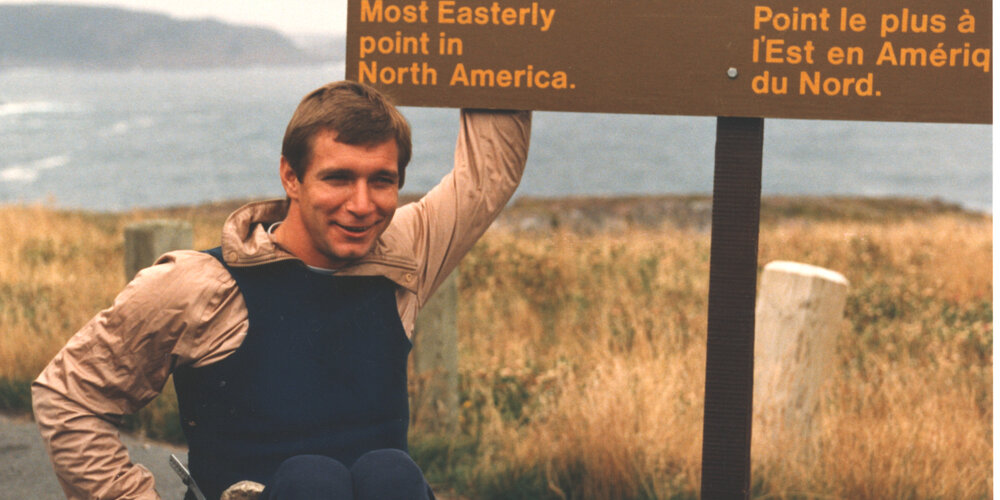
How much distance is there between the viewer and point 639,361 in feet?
18.0

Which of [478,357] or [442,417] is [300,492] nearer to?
[442,417]

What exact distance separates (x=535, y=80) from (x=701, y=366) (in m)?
2.77

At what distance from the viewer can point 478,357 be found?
21.2 ft

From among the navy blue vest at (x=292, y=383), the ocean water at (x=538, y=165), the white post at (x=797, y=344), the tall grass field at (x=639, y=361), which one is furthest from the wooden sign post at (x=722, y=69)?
the ocean water at (x=538, y=165)

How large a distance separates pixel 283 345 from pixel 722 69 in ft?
4.86

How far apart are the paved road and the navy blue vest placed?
2.03 m

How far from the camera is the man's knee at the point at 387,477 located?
2.29 meters

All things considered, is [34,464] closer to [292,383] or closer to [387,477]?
[292,383]

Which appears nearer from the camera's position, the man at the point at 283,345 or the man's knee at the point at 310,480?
the man's knee at the point at 310,480

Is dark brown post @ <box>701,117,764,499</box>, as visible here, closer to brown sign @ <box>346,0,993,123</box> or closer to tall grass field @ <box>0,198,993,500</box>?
brown sign @ <box>346,0,993,123</box>

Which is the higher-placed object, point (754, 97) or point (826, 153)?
point (826, 153)

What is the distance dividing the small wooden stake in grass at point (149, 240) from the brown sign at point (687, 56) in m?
3.00

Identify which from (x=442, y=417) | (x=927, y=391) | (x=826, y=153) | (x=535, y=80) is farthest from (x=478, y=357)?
(x=826, y=153)

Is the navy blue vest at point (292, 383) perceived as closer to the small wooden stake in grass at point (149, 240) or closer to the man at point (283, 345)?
the man at point (283, 345)
